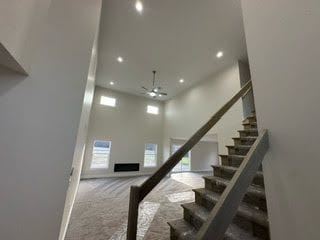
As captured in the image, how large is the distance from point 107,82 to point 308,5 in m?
7.34

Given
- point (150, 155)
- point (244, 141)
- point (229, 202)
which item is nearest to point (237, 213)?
point (229, 202)

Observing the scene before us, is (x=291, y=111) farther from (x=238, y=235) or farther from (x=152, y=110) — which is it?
(x=152, y=110)

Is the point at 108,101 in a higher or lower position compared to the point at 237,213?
higher

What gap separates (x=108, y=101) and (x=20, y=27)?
270 inches

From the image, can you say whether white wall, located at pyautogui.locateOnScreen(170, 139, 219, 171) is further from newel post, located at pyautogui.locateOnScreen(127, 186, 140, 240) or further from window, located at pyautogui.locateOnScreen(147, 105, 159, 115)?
newel post, located at pyautogui.locateOnScreen(127, 186, 140, 240)

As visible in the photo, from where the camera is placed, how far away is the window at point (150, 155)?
8383mm

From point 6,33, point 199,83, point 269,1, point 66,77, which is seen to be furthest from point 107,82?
point 269,1

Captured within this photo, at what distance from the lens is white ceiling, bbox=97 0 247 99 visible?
10.4 feet

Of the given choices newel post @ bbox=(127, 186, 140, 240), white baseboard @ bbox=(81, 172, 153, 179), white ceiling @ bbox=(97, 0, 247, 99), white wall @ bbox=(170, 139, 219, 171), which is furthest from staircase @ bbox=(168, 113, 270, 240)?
white wall @ bbox=(170, 139, 219, 171)

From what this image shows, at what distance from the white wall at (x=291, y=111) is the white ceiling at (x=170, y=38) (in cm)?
283

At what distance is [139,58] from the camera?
5.04m

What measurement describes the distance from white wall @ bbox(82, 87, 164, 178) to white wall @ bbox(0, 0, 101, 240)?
6.13 metres

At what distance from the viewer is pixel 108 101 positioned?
308 inches

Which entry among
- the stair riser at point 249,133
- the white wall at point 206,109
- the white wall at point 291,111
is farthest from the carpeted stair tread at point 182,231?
the white wall at point 206,109
